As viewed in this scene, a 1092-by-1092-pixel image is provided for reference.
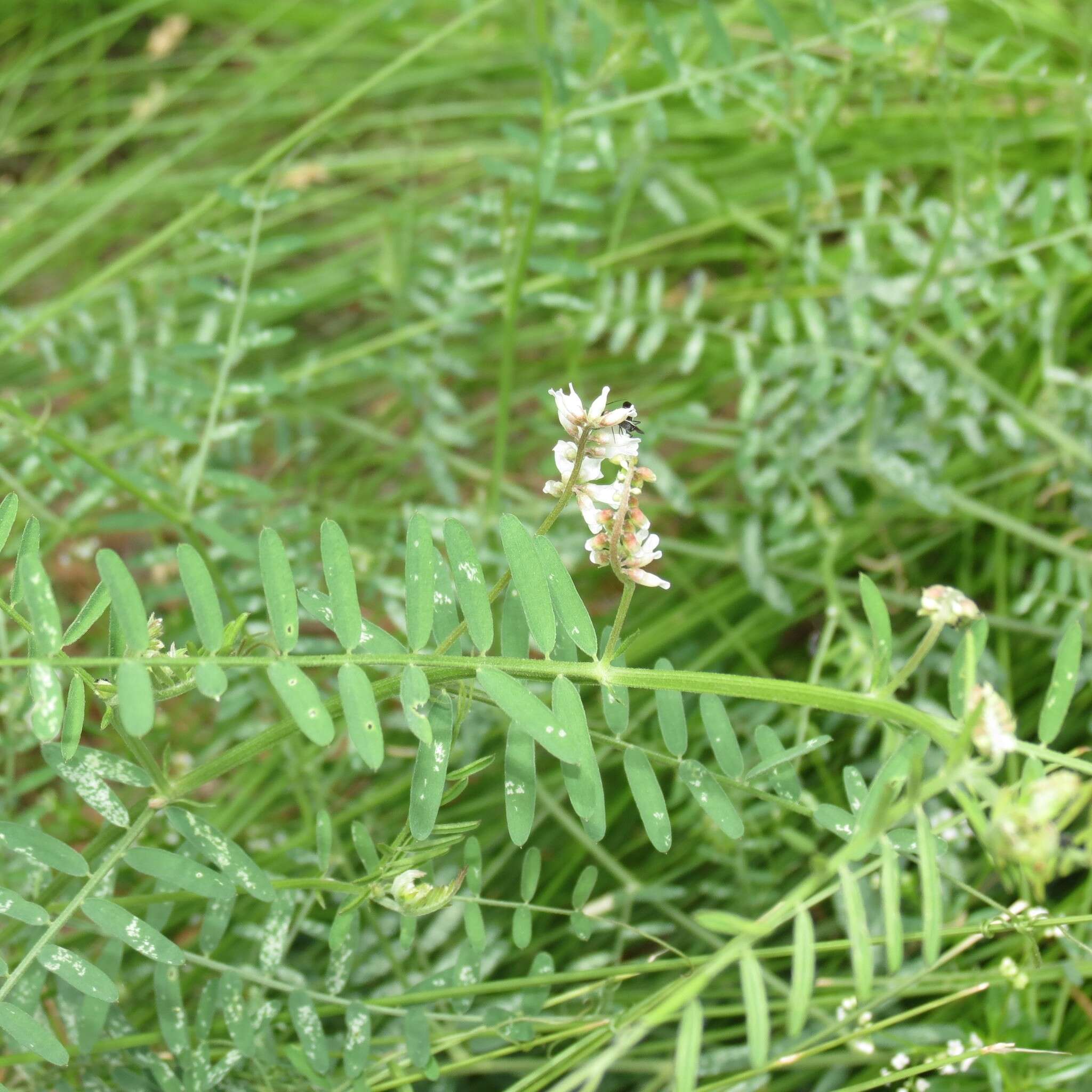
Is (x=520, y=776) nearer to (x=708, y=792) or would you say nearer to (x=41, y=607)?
(x=708, y=792)

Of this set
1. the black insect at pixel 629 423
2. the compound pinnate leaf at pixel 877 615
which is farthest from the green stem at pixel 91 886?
the compound pinnate leaf at pixel 877 615

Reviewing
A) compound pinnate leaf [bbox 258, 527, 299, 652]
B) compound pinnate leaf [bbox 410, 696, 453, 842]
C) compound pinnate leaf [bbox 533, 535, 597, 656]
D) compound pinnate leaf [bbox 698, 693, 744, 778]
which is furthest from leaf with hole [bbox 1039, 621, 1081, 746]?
compound pinnate leaf [bbox 258, 527, 299, 652]

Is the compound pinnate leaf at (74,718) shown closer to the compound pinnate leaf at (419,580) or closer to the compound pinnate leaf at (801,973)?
the compound pinnate leaf at (419,580)

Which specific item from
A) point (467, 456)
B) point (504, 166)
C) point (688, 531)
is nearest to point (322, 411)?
point (467, 456)

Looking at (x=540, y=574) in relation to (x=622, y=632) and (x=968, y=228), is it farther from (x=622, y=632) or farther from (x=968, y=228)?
(x=968, y=228)

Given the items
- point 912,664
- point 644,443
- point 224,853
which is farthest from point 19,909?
point 644,443

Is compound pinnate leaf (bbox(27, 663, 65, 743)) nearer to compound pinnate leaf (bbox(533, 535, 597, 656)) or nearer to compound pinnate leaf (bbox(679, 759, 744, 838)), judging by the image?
compound pinnate leaf (bbox(533, 535, 597, 656))
